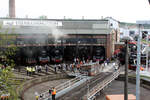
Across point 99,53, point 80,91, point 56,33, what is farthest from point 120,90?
point 56,33

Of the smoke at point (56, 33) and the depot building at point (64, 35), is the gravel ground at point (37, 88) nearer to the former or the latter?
the depot building at point (64, 35)

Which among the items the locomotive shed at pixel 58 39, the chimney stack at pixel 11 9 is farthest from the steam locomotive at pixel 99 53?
the chimney stack at pixel 11 9

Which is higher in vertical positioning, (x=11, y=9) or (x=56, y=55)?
(x=11, y=9)

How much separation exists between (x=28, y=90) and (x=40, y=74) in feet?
14.5

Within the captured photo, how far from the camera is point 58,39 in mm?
31578

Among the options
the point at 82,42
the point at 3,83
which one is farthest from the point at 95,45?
the point at 3,83

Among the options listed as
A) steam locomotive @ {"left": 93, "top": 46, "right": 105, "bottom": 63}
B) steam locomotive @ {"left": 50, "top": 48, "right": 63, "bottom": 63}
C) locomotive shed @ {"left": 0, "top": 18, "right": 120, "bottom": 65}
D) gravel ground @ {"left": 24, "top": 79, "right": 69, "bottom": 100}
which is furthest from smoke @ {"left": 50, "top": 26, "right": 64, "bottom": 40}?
gravel ground @ {"left": 24, "top": 79, "right": 69, "bottom": 100}

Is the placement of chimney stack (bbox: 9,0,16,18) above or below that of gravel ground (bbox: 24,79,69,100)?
above

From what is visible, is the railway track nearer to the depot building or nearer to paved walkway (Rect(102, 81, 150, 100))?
paved walkway (Rect(102, 81, 150, 100))

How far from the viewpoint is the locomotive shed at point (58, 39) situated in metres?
30.0

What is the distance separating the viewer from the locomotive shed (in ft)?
98.3

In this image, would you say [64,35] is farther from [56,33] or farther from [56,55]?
[56,55]

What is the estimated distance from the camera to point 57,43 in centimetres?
3150

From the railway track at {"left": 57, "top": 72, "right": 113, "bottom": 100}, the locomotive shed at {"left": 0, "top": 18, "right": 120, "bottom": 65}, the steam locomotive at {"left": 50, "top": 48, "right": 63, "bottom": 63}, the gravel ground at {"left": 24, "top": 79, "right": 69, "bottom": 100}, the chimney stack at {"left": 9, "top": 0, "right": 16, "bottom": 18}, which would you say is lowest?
the gravel ground at {"left": 24, "top": 79, "right": 69, "bottom": 100}
